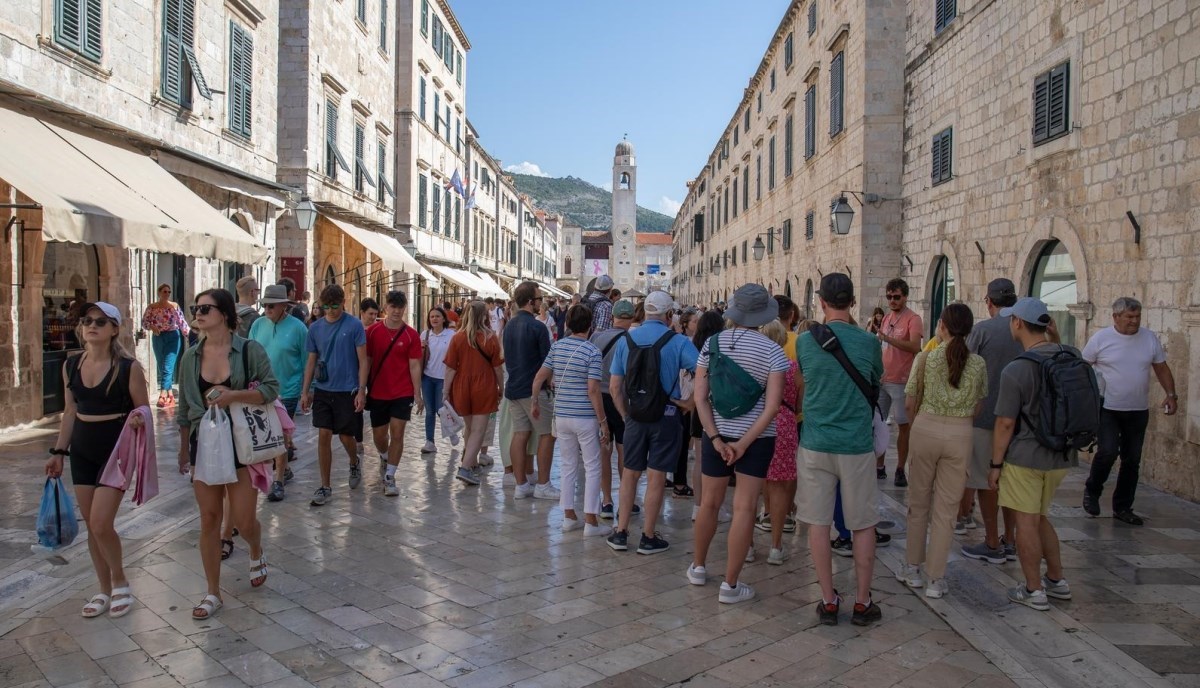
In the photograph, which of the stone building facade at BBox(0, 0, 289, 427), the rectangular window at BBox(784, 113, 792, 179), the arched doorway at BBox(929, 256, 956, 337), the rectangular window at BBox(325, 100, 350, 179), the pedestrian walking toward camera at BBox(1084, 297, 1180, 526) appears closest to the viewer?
the pedestrian walking toward camera at BBox(1084, 297, 1180, 526)

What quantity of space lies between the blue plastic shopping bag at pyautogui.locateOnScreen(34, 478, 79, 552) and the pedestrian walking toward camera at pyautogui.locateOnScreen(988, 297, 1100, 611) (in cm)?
524

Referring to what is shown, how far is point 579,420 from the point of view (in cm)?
653

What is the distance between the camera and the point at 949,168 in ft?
44.5

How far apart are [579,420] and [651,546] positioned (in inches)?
43.9

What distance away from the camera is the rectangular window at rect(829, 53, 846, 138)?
18234 millimetres

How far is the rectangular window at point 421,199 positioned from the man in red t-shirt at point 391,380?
2095 cm

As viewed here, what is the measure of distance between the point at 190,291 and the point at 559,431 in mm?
9904

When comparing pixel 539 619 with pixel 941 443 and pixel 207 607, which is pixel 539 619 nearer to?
pixel 207 607

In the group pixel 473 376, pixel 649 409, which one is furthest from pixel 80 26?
pixel 649 409

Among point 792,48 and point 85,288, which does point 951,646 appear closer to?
point 85,288

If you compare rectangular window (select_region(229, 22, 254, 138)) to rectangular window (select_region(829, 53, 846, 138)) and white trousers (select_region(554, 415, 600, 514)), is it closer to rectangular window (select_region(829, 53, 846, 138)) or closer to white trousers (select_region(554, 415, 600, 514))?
white trousers (select_region(554, 415, 600, 514))

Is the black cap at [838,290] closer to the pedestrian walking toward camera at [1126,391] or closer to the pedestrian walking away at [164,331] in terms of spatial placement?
the pedestrian walking toward camera at [1126,391]

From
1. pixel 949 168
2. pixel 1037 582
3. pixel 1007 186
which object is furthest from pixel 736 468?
pixel 949 168

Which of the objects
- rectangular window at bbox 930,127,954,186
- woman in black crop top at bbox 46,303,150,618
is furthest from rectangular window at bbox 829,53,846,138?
woman in black crop top at bbox 46,303,150,618
